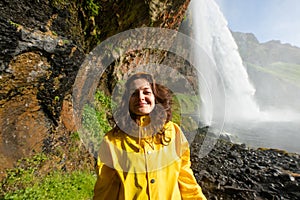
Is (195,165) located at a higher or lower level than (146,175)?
lower

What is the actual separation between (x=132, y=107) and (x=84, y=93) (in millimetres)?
4819

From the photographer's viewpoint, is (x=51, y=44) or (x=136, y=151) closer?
(x=136, y=151)

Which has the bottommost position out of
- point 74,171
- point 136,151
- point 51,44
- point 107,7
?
point 74,171

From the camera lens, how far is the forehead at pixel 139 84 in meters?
2.05

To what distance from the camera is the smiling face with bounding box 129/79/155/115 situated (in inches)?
79.8

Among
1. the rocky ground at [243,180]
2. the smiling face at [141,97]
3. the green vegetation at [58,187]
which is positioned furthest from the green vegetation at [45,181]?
the rocky ground at [243,180]

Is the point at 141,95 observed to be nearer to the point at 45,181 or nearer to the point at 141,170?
the point at 141,170

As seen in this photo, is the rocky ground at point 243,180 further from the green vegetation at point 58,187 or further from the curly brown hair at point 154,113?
the curly brown hair at point 154,113

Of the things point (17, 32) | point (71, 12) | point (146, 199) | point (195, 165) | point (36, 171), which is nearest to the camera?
point (146, 199)

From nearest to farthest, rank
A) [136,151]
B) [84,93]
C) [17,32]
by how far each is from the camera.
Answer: [136,151], [17,32], [84,93]

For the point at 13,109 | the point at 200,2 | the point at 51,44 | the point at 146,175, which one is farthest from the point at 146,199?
the point at 200,2

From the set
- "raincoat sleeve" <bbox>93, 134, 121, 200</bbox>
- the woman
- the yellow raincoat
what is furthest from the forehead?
"raincoat sleeve" <bbox>93, 134, 121, 200</bbox>

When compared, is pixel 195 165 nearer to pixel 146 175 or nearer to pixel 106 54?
pixel 106 54

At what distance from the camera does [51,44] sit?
15.4 ft
